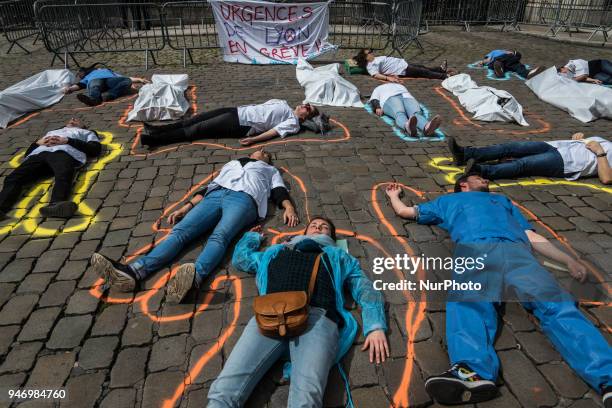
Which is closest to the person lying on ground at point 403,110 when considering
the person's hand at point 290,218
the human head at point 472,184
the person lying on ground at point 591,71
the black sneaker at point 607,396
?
the human head at point 472,184

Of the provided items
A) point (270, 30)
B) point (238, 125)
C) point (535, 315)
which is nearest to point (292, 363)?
point (535, 315)

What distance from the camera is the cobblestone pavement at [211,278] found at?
2.47m

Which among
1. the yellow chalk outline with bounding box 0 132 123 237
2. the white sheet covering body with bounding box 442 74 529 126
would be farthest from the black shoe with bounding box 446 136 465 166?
the yellow chalk outline with bounding box 0 132 123 237

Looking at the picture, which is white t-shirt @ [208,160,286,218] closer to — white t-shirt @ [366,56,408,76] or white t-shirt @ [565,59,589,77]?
white t-shirt @ [366,56,408,76]

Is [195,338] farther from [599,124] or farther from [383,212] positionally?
[599,124]

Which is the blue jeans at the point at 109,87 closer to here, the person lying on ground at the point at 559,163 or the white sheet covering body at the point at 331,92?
the white sheet covering body at the point at 331,92

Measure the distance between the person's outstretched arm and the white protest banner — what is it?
8444 mm

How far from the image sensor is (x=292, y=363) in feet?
7.82

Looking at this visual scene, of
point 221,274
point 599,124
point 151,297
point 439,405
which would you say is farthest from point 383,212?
point 599,124

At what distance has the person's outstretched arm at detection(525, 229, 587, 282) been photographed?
10.00ft

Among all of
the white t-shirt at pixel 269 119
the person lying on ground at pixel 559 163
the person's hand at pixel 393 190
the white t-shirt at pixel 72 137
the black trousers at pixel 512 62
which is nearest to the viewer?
the person's hand at pixel 393 190

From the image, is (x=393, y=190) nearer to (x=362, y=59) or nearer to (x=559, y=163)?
(x=559, y=163)

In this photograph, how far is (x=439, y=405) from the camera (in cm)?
237

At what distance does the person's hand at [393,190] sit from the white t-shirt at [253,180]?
1256 mm
